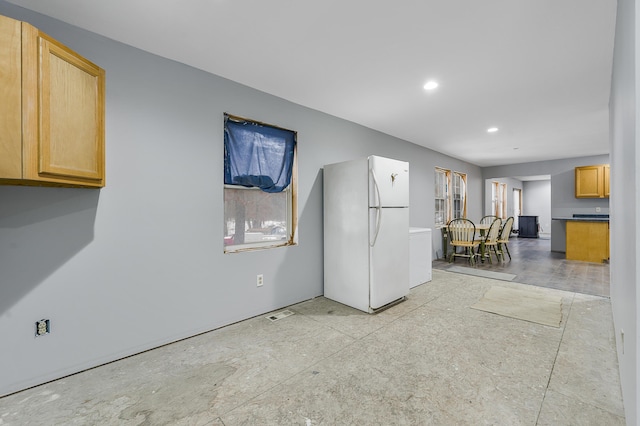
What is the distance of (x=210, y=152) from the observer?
8.63 ft

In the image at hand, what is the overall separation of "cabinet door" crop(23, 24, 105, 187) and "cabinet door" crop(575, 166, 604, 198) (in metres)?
8.80

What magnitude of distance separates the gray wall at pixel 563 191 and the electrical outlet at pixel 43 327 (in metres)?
9.14

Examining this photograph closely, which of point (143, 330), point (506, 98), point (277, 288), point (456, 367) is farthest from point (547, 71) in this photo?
point (143, 330)

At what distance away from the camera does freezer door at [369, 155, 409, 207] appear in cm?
296

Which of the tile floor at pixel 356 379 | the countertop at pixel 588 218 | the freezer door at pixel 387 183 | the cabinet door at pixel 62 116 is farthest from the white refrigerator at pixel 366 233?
the countertop at pixel 588 218

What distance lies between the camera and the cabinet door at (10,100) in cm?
141

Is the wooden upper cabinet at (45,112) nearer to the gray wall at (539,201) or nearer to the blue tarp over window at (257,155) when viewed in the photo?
the blue tarp over window at (257,155)

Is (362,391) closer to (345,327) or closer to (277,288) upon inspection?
(345,327)

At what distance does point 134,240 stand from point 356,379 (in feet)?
6.53

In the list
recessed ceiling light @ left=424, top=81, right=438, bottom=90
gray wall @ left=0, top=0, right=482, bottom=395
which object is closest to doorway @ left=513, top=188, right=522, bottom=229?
recessed ceiling light @ left=424, top=81, right=438, bottom=90

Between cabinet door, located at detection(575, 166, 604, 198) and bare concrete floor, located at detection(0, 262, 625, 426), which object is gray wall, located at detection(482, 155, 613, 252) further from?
bare concrete floor, located at detection(0, 262, 625, 426)

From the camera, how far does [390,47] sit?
2.21 meters

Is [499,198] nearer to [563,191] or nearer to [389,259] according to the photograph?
[563,191]

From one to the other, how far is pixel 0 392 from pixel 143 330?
0.79 m
